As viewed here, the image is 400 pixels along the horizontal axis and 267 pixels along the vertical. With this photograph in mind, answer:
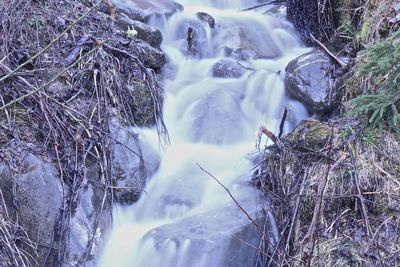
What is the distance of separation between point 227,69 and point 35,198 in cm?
321

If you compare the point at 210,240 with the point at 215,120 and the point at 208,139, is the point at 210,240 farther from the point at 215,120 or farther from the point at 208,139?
the point at 215,120

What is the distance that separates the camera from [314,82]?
4.94 meters

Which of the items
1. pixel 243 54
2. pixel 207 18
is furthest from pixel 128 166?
pixel 207 18

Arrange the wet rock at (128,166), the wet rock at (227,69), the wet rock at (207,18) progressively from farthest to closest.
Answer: the wet rock at (207,18)
the wet rock at (227,69)
the wet rock at (128,166)

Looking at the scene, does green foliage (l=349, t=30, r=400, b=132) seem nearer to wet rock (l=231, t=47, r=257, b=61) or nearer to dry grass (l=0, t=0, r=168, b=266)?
dry grass (l=0, t=0, r=168, b=266)

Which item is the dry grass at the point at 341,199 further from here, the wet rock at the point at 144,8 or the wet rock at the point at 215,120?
the wet rock at the point at 144,8

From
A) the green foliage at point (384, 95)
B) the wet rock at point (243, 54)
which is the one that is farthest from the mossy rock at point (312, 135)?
the wet rock at point (243, 54)

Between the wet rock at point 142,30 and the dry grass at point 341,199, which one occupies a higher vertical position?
the wet rock at point 142,30

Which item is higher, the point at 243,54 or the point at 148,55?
the point at 148,55

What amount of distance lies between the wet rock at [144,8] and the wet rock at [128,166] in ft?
8.03

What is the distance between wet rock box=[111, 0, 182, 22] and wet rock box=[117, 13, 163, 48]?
0.28 meters

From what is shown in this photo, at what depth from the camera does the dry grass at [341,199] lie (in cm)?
298

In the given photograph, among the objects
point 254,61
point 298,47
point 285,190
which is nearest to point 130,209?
point 285,190

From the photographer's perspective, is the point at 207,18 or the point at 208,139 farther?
the point at 207,18
